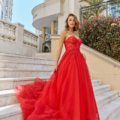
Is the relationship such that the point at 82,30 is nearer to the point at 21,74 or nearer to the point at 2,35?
the point at 2,35

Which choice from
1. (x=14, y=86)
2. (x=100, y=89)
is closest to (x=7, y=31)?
(x=14, y=86)

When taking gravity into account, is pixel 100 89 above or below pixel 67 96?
below

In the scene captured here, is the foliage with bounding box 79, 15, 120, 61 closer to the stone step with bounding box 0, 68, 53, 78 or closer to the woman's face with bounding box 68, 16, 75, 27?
the stone step with bounding box 0, 68, 53, 78

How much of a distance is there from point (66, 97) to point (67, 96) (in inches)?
0.8

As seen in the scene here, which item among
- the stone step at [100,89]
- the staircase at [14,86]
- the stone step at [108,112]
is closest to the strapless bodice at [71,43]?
the staircase at [14,86]

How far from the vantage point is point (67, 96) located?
1627 mm

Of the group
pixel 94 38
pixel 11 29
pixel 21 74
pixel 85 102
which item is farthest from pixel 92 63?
pixel 11 29

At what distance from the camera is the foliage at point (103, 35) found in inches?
186

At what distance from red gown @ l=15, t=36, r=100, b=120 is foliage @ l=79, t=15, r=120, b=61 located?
331cm

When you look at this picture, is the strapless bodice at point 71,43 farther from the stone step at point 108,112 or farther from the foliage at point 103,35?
the foliage at point 103,35

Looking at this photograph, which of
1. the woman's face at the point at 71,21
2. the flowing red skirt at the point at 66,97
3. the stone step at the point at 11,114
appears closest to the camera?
the stone step at the point at 11,114

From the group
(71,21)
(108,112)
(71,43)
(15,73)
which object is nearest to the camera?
(71,43)

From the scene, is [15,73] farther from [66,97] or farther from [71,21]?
[71,21]

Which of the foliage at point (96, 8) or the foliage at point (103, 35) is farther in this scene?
the foliage at point (96, 8)
